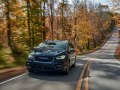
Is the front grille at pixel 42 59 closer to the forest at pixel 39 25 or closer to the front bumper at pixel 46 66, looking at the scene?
the front bumper at pixel 46 66

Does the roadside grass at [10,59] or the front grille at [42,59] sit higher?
the front grille at [42,59]

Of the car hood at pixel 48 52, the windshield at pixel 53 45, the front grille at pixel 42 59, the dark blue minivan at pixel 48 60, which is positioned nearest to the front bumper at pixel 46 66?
the dark blue minivan at pixel 48 60

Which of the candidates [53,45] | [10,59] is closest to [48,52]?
[53,45]

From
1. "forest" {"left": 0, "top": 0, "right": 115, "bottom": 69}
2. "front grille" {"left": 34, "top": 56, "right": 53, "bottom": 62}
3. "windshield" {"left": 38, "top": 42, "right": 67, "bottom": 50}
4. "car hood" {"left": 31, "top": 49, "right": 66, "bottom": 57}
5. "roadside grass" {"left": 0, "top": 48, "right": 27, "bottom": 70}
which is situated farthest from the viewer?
"forest" {"left": 0, "top": 0, "right": 115, "bottom": 69}

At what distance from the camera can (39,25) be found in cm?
4494

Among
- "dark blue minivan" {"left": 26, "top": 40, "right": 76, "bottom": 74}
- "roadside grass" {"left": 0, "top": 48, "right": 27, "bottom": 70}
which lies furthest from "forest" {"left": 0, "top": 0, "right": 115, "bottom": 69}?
"dark blue minivan" {"left": 26, "top": 40, "right": 76, "bottom": 74}

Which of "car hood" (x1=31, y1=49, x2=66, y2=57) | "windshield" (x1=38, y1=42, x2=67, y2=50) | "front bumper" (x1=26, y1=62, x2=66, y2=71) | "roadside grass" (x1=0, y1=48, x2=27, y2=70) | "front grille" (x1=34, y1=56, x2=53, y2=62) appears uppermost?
"windshield" (x1=38, y1=42, x2=67, y2=50)

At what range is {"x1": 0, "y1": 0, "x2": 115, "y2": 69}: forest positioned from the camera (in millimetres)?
25844

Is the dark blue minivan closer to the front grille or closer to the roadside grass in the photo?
the front grille

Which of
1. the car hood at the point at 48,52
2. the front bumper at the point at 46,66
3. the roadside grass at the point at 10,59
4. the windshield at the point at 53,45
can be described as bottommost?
the roadside grass at the point at 10,59

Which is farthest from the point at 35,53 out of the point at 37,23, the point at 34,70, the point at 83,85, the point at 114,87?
the point at 37,23

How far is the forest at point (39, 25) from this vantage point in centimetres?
2584

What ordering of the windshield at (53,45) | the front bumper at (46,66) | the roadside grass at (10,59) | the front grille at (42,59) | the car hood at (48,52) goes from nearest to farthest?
1. the front bumper at (46,66)
2. the front grille at (42,59)
3. the car hood at (48,52)
4. the windshield at (53,45)
5. the roadside grass at (10,59)

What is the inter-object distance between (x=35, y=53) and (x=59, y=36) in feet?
207
